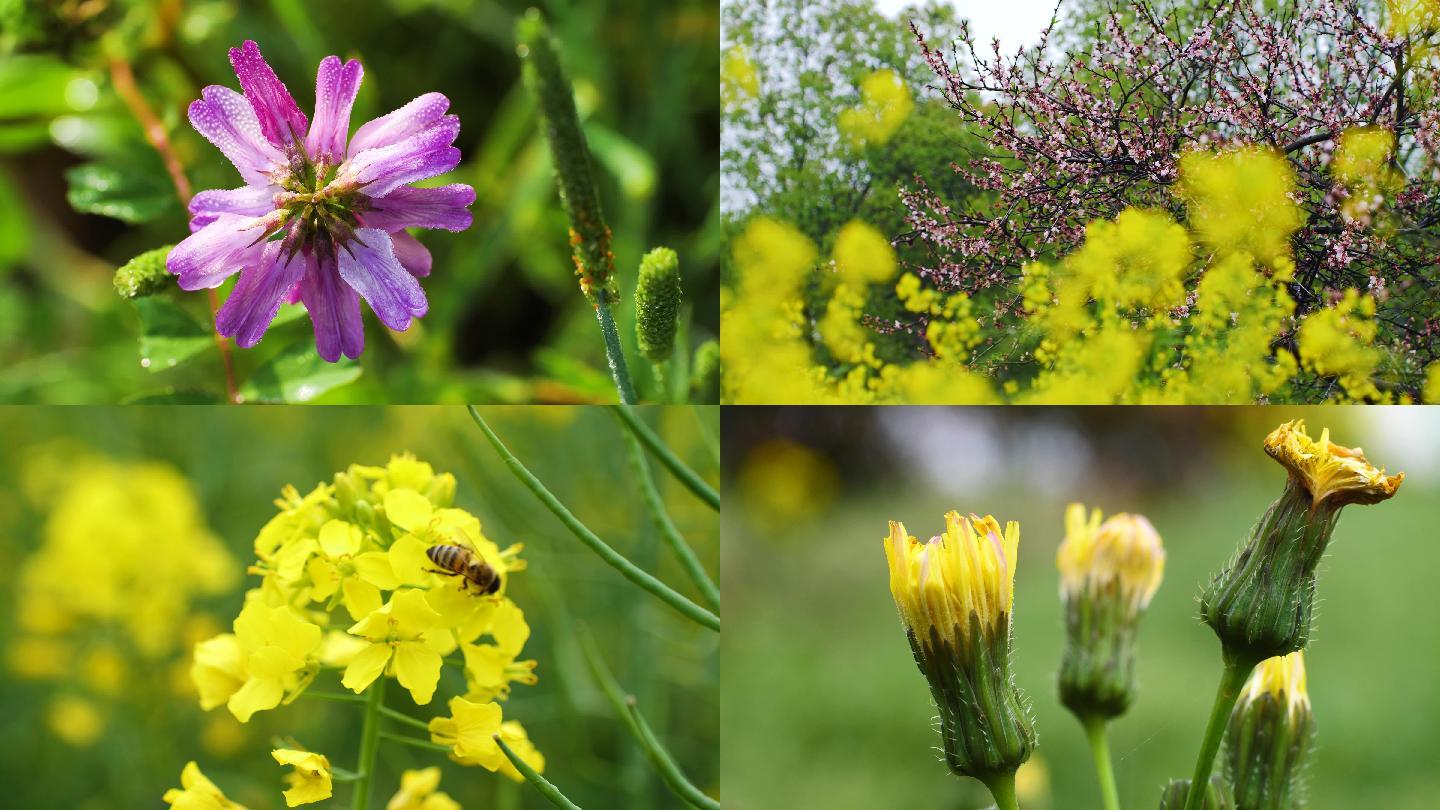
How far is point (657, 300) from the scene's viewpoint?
0.55 metres

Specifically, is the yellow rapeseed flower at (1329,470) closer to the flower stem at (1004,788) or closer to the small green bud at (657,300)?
the flower stem at (1004,788)

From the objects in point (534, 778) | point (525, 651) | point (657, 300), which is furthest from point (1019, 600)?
point (534, 778)

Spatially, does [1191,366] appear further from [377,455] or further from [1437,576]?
[1437,576]

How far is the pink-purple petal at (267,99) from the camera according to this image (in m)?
0.49

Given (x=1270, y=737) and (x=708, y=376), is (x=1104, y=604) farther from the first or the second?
(x=708, y=376)

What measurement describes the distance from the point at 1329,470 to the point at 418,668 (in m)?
0.42

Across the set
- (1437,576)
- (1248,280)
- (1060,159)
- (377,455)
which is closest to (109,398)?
(377,455)

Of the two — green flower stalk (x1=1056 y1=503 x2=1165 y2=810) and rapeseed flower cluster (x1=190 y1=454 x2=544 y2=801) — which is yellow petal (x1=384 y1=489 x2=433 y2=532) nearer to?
rapeseed flower cluster (x1=190 y1=454 x2=544 y2=801)

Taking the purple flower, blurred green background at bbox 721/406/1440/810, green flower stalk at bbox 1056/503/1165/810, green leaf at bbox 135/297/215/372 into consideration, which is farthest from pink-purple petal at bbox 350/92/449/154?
blurred green background at bbox 721/406/1440/810

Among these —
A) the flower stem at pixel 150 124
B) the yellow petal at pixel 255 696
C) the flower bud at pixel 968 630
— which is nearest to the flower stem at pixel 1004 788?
the flower bud at pixel 968 630

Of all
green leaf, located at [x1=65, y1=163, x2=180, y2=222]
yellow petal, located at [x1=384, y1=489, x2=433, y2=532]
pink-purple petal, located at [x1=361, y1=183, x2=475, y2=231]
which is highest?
pink-purple petal, located at [x1=361, y1=183, x2=475, y2=231]

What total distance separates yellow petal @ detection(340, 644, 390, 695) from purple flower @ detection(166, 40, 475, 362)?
0.15m

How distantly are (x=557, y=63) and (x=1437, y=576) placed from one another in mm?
1950

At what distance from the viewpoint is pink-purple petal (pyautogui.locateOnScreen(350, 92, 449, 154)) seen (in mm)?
493
